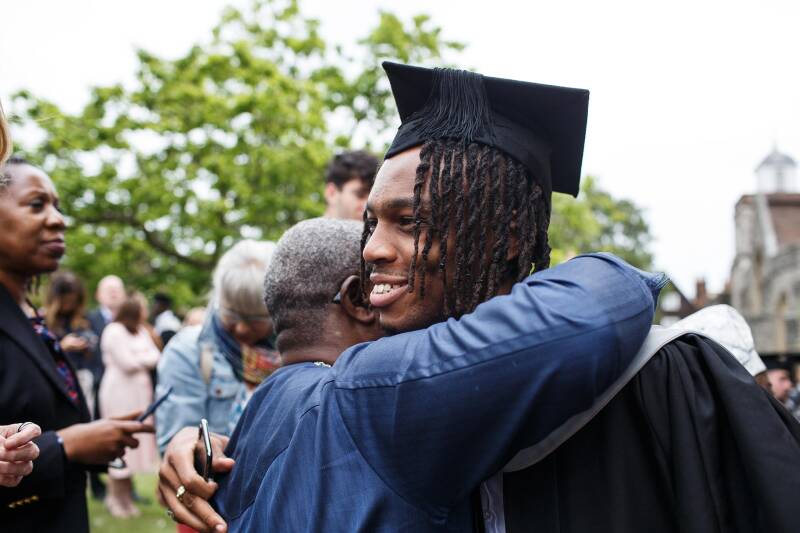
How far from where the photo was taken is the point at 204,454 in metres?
2.01

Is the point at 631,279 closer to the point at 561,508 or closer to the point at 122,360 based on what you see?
the point at 561,508

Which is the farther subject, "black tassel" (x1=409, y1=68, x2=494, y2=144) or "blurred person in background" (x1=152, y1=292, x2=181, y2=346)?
"blurred person in background" (x1=152, y1=292, x2=181, y2=346)

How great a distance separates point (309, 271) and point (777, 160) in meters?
55.6

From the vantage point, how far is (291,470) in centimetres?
162

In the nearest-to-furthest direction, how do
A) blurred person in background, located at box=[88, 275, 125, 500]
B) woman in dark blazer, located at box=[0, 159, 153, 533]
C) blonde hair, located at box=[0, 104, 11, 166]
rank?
blonde hair, located at box=[0, 104, 11, 166], woman in dark blazer, located at box=[0, 159, 153, 533], blurred person in background, located at box=[88, 275, 125, 500]

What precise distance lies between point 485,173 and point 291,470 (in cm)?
73

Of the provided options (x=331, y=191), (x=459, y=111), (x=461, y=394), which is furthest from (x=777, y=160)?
(x=461, y=394)

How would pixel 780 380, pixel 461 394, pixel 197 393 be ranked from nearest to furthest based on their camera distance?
pixel 461 394
pixel 197 393
pixel 780 380

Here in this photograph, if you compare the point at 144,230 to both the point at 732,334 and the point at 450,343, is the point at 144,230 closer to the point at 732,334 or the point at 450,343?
the point at 732,334

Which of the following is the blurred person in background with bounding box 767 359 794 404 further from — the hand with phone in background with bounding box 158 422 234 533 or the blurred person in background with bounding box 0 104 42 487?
the blurred person in background with bounding box 0 104 42 487

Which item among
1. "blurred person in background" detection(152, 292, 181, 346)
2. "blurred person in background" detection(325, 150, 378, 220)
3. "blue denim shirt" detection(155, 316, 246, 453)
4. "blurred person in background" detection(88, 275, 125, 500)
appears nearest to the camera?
"blue denim shirt" detection(155, 316, 246, 453)

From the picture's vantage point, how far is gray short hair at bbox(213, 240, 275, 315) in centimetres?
338

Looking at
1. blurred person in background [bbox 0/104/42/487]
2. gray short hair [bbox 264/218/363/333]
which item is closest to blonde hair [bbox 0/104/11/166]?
blurred person in background [bbox 0/104/42/487]

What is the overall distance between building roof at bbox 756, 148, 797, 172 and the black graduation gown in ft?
183
